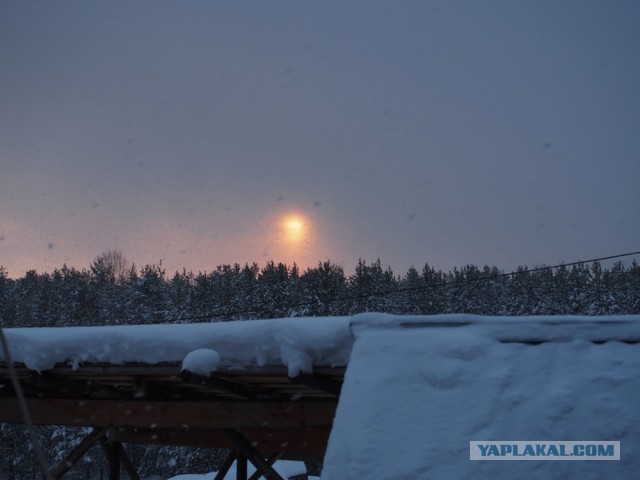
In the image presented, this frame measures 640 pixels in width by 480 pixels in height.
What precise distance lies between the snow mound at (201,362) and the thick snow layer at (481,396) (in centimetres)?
107

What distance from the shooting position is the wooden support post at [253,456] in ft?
14.9

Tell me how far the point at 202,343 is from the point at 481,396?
1910 millimetres

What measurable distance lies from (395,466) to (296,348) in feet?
3.84

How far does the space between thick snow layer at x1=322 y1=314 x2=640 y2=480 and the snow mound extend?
3.50ft

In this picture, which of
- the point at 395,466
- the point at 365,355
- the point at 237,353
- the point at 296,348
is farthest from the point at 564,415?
the point at 237,353

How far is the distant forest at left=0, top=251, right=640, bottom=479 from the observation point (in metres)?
30.3

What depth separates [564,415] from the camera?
2205 mm

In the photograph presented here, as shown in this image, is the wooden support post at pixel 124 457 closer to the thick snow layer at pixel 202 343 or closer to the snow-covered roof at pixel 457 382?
the thick snow layer at pixel 202 343

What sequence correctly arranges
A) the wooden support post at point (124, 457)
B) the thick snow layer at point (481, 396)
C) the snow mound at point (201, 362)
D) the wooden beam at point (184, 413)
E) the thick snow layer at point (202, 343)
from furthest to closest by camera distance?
the wooden support post at point (124, 457), the wooden beam at point (184, 413), the snow mound at point (201, 362), the thick snow layer at point (202, 343), the thick snow layer at point (481, 396)

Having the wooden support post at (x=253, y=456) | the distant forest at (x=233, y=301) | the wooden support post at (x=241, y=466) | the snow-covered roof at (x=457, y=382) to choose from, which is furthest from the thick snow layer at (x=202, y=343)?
the distant forest at (x=233, y=301)

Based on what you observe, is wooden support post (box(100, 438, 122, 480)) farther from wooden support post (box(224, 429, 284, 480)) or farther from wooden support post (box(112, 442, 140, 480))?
wooden support post (box(224, 429, 284, 480))

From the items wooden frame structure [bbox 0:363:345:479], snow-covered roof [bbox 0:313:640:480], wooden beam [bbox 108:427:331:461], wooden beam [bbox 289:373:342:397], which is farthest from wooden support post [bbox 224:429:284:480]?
snow-covered roof [bbox 0:313:640:480]

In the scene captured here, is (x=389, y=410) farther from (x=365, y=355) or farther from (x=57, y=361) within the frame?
(x=57, y=361)

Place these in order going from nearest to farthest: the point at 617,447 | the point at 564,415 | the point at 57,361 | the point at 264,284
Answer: the point at 617,447 < the point at 564,415 < the point at 57,361 < the point at 264,284
